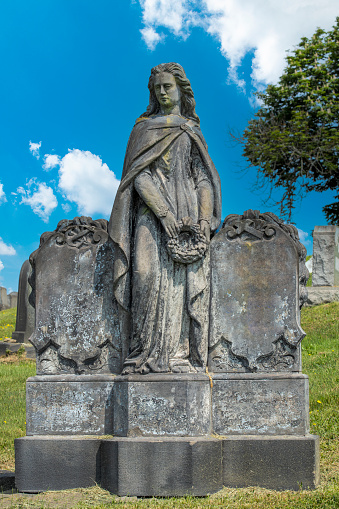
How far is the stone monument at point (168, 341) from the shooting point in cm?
471

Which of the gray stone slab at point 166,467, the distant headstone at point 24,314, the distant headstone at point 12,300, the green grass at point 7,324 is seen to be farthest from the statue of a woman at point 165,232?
the distant headstone at point 12,300

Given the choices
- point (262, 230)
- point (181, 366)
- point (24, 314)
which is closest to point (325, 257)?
point (24, 314)

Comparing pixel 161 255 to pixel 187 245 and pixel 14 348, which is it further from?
pixel 14 348

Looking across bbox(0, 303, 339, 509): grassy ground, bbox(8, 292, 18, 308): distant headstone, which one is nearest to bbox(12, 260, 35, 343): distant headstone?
bbox(0, 303, 339, 509): grassy ground

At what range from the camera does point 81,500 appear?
4.52 metres

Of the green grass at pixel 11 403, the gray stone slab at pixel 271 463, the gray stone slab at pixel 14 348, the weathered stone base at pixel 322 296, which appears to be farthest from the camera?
the weathered stone base at pixel 322 296

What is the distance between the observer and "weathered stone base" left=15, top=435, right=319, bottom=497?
4.53 metres

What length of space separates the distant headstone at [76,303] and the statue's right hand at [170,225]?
1.95 feet

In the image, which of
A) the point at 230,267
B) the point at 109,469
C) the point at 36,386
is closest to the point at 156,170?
the point at 230,267

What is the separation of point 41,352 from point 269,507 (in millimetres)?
2202

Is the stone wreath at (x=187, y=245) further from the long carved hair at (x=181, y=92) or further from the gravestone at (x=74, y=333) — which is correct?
the long carved hair at (x=181, y=92)

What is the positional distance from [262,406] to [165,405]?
760 millimetres

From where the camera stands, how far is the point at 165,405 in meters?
4.72

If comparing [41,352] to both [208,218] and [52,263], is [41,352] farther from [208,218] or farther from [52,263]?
[208,218]
